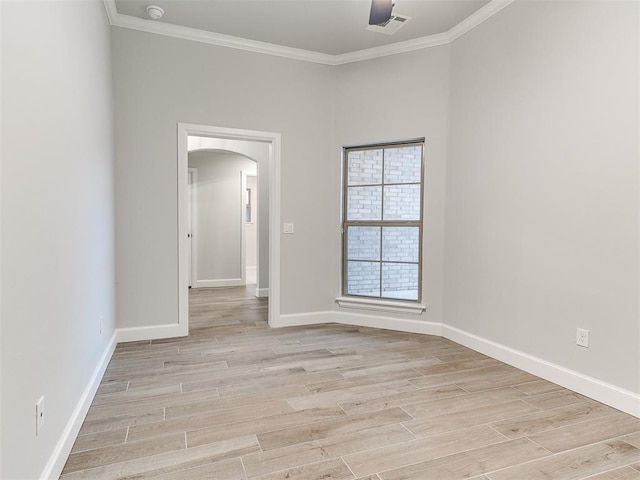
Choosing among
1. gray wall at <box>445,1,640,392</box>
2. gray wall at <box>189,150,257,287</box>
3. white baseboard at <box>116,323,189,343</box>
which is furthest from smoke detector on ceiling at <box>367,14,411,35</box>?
gray wall at <box>189,150,257,287</box>

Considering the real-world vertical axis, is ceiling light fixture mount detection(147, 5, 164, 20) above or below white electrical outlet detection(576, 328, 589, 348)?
above

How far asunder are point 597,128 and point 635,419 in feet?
5.62

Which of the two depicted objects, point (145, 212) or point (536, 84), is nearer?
point (536, 84)

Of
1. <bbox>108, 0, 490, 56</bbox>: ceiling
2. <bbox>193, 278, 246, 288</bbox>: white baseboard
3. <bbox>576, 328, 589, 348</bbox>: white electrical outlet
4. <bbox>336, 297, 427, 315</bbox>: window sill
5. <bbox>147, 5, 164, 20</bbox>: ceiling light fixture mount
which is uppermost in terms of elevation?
<bbox>108, 0, 490, 56</bbox>: ceiling

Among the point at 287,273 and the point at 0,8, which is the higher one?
the point at 0,8

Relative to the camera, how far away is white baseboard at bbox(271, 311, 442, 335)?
3996 mm

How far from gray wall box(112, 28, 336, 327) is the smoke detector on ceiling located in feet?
2.61

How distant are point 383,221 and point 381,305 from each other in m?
0.87

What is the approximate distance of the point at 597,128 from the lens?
2.49 metres

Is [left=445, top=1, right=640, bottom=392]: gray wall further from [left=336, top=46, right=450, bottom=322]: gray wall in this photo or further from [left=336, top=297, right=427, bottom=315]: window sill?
[left=336, top=297, right=427, bottom=315]: window sill

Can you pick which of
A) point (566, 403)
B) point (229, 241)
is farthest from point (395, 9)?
point (229, 241)

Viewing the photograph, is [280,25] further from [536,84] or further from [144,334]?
[144,334]

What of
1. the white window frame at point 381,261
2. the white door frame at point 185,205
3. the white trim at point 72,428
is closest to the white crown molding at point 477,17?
the white window frame at point 381,261

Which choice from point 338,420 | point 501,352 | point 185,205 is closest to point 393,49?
point 185,205
